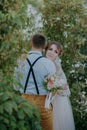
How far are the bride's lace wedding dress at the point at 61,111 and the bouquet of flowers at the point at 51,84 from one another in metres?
0.55

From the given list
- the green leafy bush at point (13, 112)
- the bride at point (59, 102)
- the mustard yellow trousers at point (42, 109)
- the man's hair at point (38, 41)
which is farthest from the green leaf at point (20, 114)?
the bride at point (59, 102)

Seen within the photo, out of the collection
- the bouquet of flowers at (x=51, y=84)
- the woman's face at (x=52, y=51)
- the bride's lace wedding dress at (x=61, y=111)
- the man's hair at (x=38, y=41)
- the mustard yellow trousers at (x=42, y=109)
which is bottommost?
the bride's lace wedding dress at (x=61, y=111)

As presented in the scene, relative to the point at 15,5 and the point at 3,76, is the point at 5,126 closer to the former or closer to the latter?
the point at 3,76

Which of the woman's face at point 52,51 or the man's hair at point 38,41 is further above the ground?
the man's hair at point 38,41

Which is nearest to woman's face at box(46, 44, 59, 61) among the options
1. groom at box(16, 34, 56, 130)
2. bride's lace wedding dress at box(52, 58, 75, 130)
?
bride's lace wedding dress at box(52, 58, 75, 130)

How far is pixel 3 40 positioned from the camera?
11.8 feet

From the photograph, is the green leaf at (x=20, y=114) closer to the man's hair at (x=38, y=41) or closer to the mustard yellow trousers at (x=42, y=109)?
the mustard yellow trousers at (x=42, y=109)

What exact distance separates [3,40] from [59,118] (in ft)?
8.07

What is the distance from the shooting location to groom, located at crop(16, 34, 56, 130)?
4789 millimetres

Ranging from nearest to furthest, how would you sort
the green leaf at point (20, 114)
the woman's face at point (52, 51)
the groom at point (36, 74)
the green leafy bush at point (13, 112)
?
the green leafy bush at point (13, 112), the green leaf at point (20, 114), the groom at point (36, 74), the woman's face at point (52, 51)

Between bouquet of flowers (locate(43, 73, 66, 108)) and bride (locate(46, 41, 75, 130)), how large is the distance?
0.44 metres

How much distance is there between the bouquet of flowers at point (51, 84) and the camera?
15.8 ft

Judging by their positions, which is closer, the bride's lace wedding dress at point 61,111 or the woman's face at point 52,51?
the woman's face at point 52,51

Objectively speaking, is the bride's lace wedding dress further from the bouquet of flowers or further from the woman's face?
the bouquet of flowers
